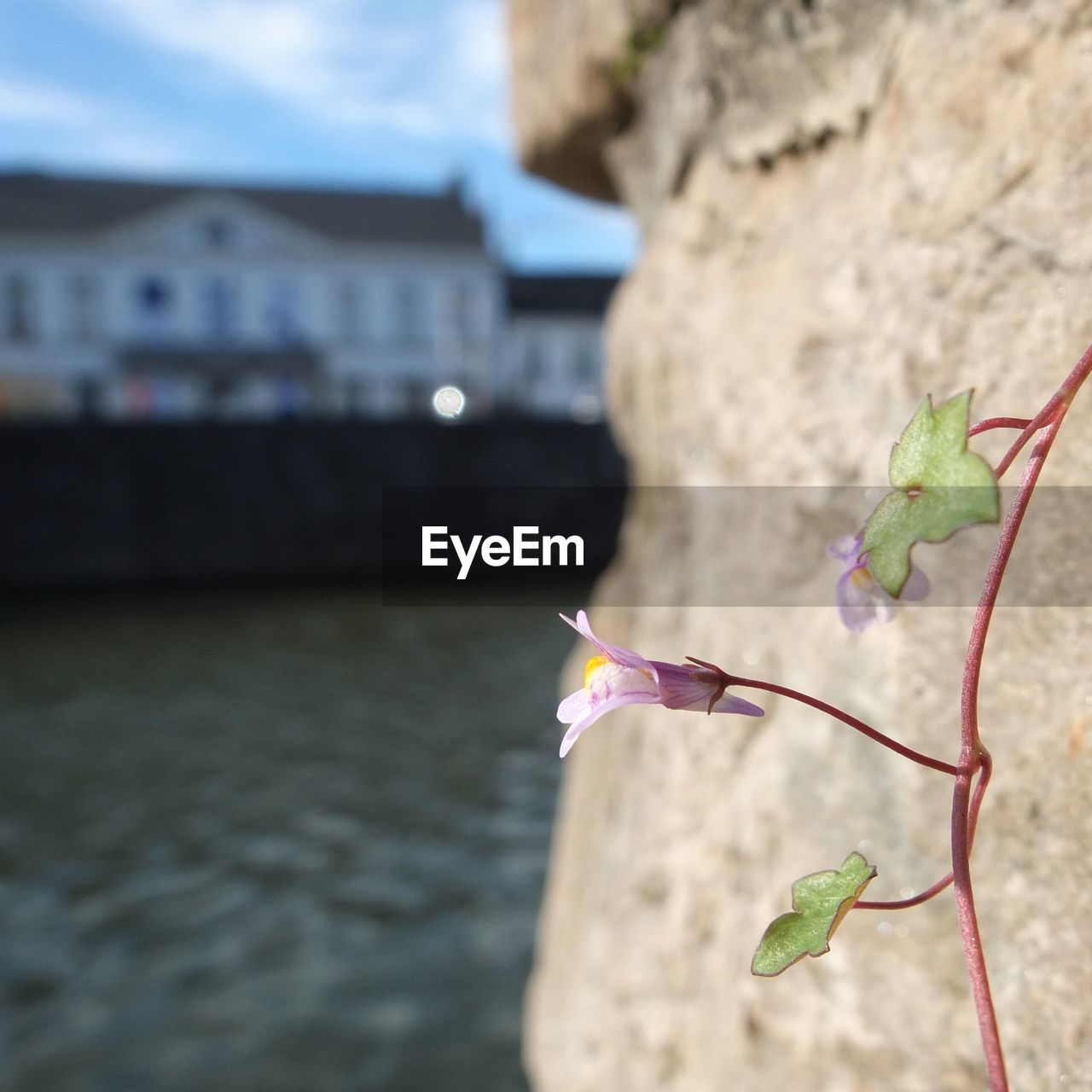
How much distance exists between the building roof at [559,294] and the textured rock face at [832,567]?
3803 centimetres

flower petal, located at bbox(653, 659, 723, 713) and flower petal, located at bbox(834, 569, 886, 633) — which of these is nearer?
flower petal, located at bbox(653, 659, 723, 713)

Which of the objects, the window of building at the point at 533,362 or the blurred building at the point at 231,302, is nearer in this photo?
the blurred building at the point at 231,302

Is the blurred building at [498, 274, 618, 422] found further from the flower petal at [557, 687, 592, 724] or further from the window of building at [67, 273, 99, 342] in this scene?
the flower petal at [557, 687, 592, 724]

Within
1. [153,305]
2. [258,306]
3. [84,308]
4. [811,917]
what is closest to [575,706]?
[811,917]

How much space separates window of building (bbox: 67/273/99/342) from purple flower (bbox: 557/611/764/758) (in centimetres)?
3930

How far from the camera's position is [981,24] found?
121 cm

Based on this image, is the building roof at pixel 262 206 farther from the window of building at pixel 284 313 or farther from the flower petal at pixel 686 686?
the flower petal at pixel 686 686

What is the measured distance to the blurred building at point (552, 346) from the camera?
39.5 metres

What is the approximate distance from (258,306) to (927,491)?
126 feet

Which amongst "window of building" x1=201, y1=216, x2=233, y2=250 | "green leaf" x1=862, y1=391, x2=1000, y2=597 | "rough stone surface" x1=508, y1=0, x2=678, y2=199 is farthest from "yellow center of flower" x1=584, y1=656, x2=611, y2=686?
"window of building" x1=201, y1=216, x2=233, y2=250

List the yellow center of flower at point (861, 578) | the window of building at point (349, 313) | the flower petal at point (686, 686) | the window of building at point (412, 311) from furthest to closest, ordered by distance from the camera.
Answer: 1. the window of building at point (412, 311)
2. the window of building at point (349, 313)
3. the yellow center of flower at point (861, 578)
4. the flower petal at point (686, 686)

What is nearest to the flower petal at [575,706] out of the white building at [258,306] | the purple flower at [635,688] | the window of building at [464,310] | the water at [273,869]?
the purple flower at [635,688]

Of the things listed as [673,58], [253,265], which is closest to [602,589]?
[673,58]

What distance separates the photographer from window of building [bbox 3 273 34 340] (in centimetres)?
3603
